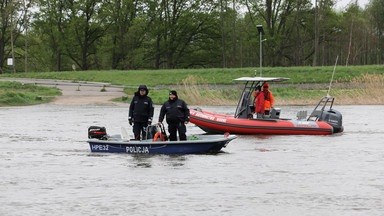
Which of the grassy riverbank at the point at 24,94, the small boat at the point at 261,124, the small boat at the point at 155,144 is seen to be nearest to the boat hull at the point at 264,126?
the small boat at the point at 261,124

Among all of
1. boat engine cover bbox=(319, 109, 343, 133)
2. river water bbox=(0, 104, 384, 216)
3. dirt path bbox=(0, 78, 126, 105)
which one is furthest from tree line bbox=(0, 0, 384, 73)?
river water bbox=(0, 104, 384, 216)

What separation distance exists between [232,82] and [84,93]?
12.9 meters

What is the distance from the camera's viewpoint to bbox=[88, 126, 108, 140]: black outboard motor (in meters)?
15.9

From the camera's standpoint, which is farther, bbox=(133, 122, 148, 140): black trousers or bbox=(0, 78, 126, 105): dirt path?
bbox=(0, 78, 126, 105): dirt path

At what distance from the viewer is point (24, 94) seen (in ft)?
138

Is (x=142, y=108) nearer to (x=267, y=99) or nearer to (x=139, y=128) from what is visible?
(x=139, y=128)

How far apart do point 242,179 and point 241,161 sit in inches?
98.5

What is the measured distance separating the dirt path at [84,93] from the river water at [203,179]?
68.1 ft

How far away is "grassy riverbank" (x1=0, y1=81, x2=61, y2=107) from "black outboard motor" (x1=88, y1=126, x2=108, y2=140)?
80.9 feet

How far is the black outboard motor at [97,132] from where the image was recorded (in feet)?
52.1

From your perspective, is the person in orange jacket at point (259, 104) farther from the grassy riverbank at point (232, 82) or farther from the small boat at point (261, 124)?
the grassy riverbank at point (232, 82)

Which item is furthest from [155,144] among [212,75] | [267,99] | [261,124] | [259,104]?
[212,75]

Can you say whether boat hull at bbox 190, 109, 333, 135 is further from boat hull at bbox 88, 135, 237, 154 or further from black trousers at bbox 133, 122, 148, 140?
black trousers at bbox 133, 122, 148, 140

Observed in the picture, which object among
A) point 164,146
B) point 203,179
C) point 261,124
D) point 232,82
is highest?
point 232,82
